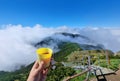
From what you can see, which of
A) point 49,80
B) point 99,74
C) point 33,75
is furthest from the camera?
point 49,80

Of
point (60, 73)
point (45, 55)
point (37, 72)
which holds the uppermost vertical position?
point (45, 55)

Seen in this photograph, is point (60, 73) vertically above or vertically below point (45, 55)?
below

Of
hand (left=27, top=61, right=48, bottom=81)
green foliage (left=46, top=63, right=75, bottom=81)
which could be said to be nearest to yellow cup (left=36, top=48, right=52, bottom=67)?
hand (left=27, top=61, right=48, bottom=81)

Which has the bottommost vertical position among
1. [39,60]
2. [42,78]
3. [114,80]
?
[114,80]

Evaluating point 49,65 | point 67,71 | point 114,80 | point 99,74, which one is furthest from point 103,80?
point 49,65

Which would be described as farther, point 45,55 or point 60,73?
point 60,73

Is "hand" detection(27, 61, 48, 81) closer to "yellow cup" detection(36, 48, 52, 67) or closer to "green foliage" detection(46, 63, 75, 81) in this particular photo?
"yellow cup" detection(36, 48, 52, 67)

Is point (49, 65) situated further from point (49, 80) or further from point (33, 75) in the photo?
point (49, 80)

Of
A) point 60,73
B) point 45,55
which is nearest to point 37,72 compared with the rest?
point 45,55

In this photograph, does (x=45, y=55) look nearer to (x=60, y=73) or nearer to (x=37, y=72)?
(x=37, y=72)
